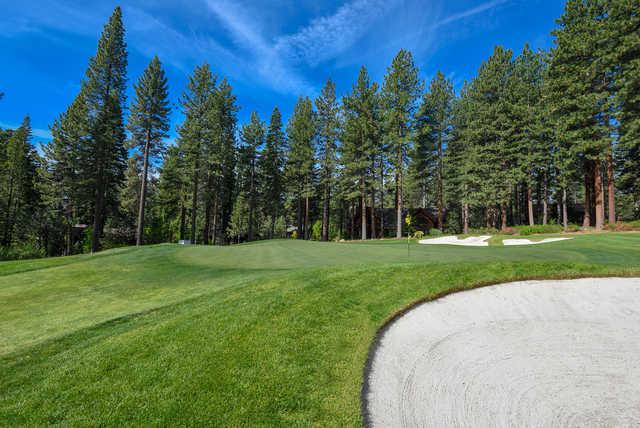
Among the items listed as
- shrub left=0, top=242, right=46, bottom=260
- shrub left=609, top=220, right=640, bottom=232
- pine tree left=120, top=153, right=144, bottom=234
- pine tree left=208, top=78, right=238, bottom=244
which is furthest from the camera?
pine tree left=120, top=153, right=144, bottom=234

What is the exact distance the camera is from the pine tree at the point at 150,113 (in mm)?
28188

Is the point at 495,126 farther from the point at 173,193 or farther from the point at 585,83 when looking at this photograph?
the point at 173,193

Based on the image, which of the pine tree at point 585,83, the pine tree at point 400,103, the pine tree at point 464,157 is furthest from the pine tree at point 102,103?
the pine tree at point 585,83

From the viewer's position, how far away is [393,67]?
2797 cm

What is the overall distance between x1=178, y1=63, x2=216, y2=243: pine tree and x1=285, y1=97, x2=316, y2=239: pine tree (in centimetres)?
1110

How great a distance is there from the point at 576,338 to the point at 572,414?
1930mm

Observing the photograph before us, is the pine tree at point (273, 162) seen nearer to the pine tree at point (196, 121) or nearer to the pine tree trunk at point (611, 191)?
the pine tree at point (196, 121)

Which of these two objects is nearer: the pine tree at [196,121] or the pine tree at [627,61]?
the pine tree at [627,61]

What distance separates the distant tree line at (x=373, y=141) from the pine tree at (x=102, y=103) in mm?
101

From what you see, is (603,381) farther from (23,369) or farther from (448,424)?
(23,369)

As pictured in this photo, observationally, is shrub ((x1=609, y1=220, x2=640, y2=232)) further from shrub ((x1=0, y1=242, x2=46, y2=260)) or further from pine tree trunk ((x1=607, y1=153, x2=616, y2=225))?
shrub ((x1=0, y1=242, x2=46, y2=260))

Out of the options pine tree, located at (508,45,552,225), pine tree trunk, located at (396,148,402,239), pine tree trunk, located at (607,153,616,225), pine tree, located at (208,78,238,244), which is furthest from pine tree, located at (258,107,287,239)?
pine tree trunk, located at (607,153,616,225)

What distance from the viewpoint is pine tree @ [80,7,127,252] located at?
26.7 meters

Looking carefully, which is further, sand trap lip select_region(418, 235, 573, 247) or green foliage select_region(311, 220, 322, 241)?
green foliage select_region(311, 220, 322, 241)
